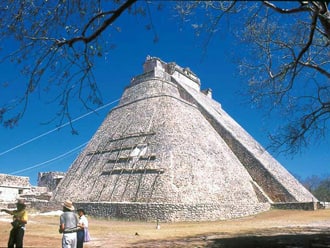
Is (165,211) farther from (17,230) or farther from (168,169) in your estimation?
A: (17,230)

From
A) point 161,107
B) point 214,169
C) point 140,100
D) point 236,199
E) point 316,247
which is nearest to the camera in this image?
point 316,247

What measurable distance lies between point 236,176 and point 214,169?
81.6 inches

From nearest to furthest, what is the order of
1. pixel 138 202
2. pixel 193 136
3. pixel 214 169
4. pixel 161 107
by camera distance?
pixel 138 202 < pixel 214 169 < pixel 193 136 < pixel 161 107

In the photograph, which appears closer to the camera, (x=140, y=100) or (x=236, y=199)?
(x=236, y=199)

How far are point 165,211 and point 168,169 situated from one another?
3.43 metres

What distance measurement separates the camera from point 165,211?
19375 mm

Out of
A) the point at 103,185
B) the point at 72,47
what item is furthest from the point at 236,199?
the point at 72,47

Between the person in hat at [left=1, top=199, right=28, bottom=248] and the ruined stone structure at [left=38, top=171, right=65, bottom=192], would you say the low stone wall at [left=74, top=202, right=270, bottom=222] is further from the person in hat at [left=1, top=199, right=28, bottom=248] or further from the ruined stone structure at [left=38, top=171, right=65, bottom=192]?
the ruined stone structure at [left=38, top=171, right=65, bottom=192]

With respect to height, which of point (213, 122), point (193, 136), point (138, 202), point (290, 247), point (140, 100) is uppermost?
point (140, 100)

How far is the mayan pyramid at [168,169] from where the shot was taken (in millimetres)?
20734

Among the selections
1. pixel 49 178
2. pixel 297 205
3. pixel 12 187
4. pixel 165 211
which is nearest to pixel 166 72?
pixel 49 178

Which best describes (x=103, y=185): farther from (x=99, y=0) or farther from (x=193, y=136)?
(x=99, y=0)

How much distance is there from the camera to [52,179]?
3822cm

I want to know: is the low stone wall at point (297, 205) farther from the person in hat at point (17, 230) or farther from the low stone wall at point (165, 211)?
the person in hat at point (17, 230)
